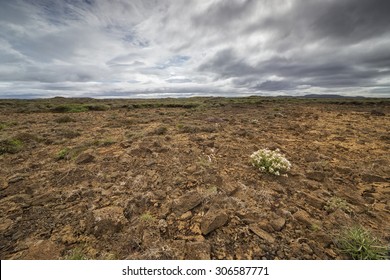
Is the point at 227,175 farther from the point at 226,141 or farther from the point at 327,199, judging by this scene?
the point at 226,141

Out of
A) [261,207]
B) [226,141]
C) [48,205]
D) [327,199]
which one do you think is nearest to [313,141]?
[226,141]

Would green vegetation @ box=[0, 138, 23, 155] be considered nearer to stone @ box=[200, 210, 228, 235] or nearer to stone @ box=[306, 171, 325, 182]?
stone @ box=[200, 210, 228, 235]

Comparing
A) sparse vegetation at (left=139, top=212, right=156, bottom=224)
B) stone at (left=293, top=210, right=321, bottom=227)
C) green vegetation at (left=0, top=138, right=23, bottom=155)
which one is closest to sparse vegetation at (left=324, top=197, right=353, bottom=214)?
stone at (left=293, top=210, right=321, bottom=227)

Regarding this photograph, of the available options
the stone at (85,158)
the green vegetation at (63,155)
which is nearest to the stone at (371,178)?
the stone at (85,158)

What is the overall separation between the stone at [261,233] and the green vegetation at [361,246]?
99cm

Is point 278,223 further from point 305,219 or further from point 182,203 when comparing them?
point 182,203

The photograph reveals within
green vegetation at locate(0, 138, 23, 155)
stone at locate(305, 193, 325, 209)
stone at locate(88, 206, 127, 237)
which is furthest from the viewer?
green vegetation at locate(0, 138, 23, 155)

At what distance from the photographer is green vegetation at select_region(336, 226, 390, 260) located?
2799mm

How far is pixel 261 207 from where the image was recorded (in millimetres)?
3900

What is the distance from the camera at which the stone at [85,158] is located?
5.98 metres

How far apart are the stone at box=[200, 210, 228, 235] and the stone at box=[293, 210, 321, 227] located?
1328 mm

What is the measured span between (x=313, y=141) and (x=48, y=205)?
960 cm
